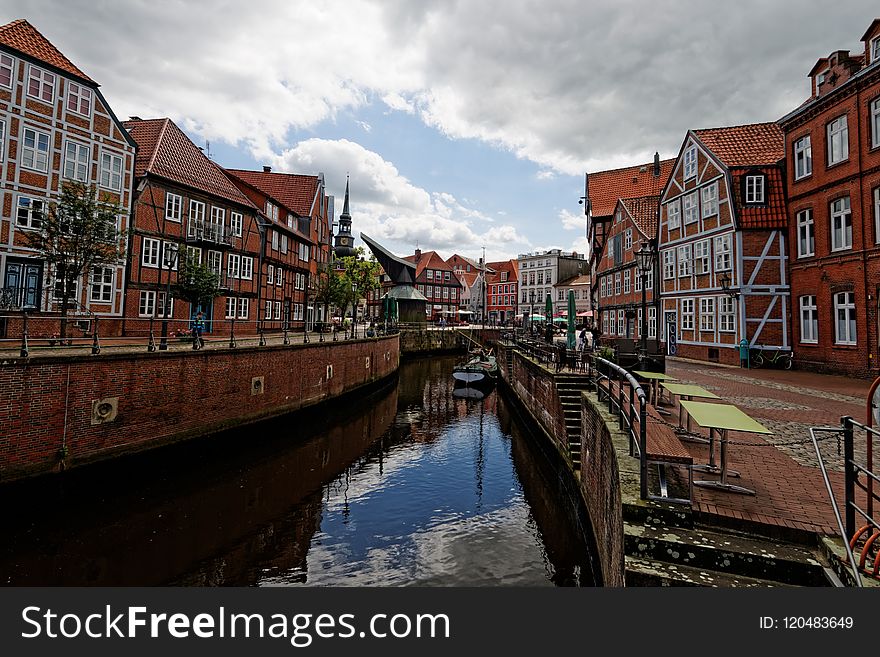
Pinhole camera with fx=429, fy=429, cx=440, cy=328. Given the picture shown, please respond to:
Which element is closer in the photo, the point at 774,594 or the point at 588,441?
the point at 774,594

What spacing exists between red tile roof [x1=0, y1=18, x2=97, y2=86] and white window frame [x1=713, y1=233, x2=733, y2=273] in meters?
32.0

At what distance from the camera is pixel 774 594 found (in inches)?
130

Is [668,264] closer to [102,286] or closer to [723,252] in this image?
[723,252]

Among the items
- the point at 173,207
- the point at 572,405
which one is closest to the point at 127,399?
the point at 572,405

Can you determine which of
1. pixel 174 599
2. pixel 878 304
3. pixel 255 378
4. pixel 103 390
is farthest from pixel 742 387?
pixel 103 390

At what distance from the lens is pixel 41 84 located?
18.4 m

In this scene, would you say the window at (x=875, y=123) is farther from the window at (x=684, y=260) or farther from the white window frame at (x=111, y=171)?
the white window frame at (x=111, y=171)

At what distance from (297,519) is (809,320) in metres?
22.5

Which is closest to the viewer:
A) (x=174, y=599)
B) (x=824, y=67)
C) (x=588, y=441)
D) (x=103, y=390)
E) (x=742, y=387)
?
(x=174, y=599)

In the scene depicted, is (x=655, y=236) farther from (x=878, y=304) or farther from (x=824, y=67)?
(x=878, y=304)

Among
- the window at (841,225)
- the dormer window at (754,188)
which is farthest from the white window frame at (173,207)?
the window at (841,225)

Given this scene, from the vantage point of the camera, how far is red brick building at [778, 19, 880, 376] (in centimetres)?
1577

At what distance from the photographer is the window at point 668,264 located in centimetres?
2669

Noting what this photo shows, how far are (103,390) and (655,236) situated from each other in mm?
31000
